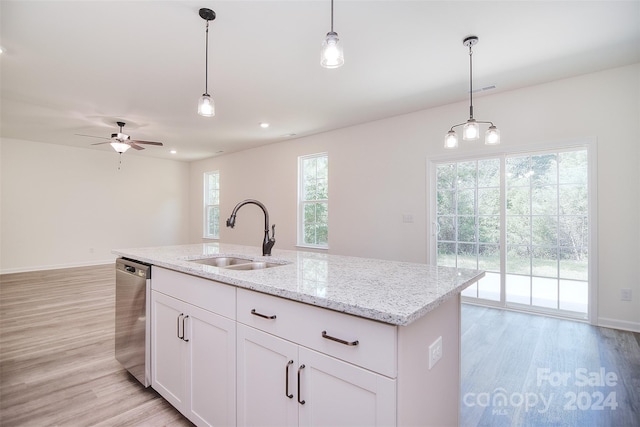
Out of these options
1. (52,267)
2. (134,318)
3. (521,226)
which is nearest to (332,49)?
(134,318)

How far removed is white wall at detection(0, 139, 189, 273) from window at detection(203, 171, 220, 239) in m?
0.88

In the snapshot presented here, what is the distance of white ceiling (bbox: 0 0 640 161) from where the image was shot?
2.25 metres

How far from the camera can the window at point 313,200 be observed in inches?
222

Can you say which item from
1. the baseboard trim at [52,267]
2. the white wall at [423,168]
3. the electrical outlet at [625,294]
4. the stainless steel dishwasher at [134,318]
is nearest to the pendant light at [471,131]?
the white wall at [423,168]

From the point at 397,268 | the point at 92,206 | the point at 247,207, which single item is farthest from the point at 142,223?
the point at 397,268

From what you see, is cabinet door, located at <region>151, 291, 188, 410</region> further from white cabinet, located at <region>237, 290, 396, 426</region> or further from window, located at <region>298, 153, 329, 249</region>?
window, located at <region>298, 153, 329, 249</region>

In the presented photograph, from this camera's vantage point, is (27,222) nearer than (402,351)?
No

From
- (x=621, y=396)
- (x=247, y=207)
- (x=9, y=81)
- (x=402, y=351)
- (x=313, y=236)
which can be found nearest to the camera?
(x=402, y=351)

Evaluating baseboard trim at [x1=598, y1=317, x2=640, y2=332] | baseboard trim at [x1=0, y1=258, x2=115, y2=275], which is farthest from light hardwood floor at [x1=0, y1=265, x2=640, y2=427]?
baseboard trim at [x1=0, y1=258, x2=115, y2=275]

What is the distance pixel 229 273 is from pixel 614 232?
3.84 m

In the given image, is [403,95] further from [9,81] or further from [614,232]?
[9,81]

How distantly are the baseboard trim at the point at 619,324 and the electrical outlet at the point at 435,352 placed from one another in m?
3.17

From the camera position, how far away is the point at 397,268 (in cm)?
169

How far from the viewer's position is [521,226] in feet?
12.2
